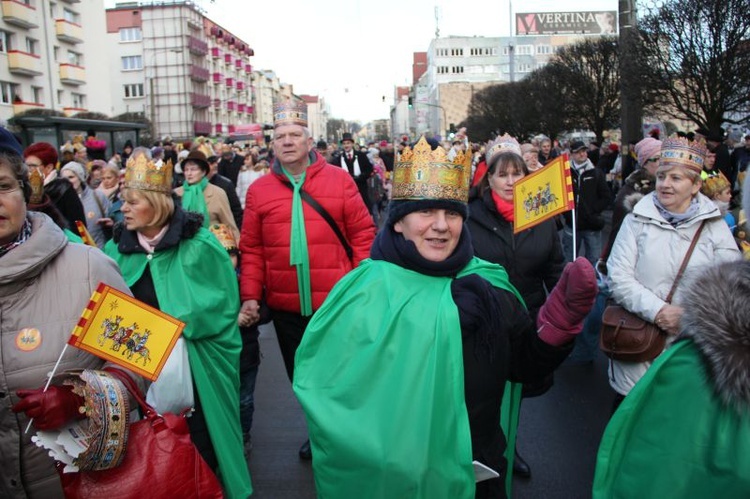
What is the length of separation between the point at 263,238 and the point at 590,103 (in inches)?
1042

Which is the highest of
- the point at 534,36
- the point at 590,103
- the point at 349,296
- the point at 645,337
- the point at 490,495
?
the point at 534,36

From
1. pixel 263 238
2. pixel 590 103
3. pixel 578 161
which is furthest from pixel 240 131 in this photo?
pixel 263 238

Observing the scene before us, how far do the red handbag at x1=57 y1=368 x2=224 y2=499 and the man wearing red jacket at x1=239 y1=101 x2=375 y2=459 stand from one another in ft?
6.61

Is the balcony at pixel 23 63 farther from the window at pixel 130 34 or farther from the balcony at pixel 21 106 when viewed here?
the window at pixel 130 34

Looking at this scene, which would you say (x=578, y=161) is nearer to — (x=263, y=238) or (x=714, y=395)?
(x=263, y=238)

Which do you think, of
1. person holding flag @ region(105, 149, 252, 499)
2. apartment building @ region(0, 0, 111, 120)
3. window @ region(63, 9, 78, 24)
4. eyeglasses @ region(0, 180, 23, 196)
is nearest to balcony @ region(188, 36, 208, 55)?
apartment building @ region(0, 0, 111, 120)

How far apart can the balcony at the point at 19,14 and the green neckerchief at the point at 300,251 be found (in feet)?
134

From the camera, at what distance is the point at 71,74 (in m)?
44.9

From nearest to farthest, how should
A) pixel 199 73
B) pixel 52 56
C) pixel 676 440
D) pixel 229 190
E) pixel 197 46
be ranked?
pixel 676 440
pixel 229 190
pixel 52 56
pixel 197 46
pixel 199 73

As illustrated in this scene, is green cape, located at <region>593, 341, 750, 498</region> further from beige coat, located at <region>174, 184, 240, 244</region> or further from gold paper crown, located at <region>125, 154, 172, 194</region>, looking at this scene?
beige coat, located at <region>174, 184, 240, 244</region>

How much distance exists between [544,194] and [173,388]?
6.64 feet

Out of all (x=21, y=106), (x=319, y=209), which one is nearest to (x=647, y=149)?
(x=319, y=209)

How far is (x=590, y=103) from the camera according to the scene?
28547 mm

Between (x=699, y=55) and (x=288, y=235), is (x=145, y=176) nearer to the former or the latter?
(x=288, y=235)
